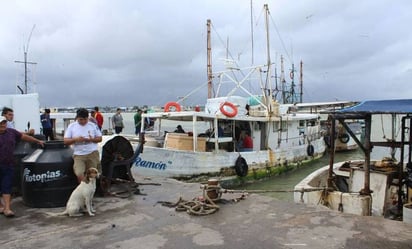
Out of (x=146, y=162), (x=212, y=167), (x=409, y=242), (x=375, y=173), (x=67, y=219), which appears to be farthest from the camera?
(x=212, y=167)

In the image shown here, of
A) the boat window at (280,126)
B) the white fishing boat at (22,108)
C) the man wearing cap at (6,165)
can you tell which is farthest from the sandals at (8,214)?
the boat window at (280,126)

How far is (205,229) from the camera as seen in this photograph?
4961 millimetres

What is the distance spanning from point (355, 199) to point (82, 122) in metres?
4.80

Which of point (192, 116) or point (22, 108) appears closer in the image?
point (192, 116)

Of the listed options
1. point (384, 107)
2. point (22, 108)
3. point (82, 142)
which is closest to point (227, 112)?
point (384, 107)

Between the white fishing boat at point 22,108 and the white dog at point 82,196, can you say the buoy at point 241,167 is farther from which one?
the white dog at point 82,196

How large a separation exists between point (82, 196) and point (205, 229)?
75.1 inches

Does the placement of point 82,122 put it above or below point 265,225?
above

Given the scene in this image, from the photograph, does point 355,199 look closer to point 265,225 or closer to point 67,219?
point 265,225

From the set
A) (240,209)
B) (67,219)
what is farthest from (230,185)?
(67,219)

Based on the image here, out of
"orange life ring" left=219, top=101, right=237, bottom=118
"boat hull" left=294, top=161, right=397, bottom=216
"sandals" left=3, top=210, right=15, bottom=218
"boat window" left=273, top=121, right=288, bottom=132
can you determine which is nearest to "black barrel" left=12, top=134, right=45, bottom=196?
"sandals" left=3, top=210, right=15, bottom=218

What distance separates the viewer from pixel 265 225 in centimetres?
510

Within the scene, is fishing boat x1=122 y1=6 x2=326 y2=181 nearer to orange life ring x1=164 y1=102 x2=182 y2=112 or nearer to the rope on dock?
orange life ring x1=164 y1=102 x2=182 y2=112

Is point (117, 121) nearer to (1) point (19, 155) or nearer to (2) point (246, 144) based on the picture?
(2) point (246, 144)
